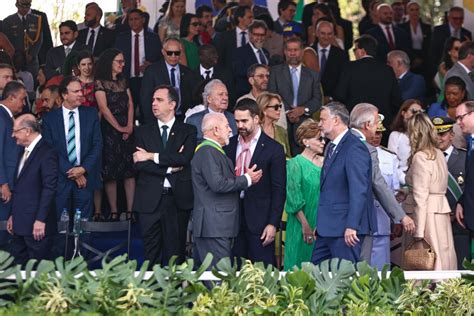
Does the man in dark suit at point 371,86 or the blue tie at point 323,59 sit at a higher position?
the blue tie at point 323,59

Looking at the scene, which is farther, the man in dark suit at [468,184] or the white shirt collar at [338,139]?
the man in dark suit at [468,184]

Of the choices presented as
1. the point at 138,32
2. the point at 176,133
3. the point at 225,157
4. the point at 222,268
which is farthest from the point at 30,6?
the point at 222,268

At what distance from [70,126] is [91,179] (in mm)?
574

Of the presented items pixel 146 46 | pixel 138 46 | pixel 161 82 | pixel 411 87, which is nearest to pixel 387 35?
pixel 411 87

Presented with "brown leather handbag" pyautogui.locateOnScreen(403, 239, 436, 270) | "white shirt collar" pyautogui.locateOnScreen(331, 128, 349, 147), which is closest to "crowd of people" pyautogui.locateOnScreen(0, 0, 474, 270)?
"white shirt collar" pyautogui.locateOnScreen(331, 128, 349, 147)

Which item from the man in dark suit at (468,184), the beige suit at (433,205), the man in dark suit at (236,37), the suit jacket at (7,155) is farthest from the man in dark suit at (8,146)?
the man in dark suit at (468,184)

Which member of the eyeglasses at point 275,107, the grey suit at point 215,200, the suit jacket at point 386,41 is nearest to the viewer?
the grey suit at point 215,200

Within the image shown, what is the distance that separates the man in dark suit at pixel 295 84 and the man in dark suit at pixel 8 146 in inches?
121

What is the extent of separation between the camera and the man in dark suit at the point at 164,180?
41.2ft

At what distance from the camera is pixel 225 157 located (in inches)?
456

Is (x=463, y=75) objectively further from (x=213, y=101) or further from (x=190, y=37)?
(x=213, y=101)

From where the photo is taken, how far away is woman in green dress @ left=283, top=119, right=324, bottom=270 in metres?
12.2

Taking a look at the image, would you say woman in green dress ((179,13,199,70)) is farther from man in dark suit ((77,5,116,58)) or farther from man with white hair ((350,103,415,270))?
man with white hair ((350,103,415,270))

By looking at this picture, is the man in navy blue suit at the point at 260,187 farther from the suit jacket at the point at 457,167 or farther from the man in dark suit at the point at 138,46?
the man in dark suit at the point at 138,46
